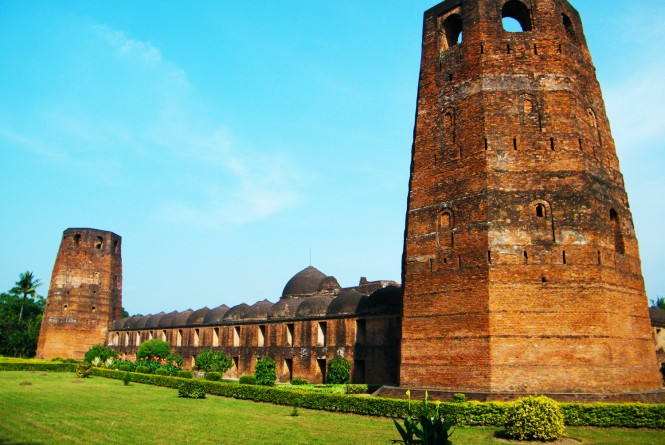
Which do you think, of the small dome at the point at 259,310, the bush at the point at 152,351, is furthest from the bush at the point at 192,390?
the bush at the point at 152,351

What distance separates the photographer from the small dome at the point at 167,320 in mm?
41675

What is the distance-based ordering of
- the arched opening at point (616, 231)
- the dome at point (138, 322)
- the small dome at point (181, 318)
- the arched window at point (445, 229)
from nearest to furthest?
1. the arched window at point (445, 229)
2. the arched opening at point (616, 231)
3. the small dome at point (181, 318)
4. the dome at point (138, 322)

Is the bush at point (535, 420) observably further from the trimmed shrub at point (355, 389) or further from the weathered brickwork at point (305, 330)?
the weathered brickwork at point (305, 330)

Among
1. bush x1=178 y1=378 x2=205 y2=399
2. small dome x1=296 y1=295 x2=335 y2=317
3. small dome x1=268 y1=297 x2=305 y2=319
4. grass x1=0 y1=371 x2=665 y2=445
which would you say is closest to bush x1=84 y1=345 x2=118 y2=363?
small dome x1=268 y1=297 x2=305 y2=319

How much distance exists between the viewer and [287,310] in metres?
31.8

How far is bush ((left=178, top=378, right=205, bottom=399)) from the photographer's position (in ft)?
64.2

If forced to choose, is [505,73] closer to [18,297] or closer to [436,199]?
[436,199]

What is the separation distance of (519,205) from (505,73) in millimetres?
4738

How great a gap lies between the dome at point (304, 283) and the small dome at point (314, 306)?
16.6 ft

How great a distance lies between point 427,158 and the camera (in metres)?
18.8

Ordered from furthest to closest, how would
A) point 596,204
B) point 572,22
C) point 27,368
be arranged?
1. point 27,368
2. point 572,22
3. point 596,204

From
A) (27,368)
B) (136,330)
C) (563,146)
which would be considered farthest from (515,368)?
(136,330)

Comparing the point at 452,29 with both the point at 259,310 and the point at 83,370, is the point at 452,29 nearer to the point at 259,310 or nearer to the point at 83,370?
the point at 259,310

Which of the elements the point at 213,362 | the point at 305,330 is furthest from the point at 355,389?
the point at 213,362
